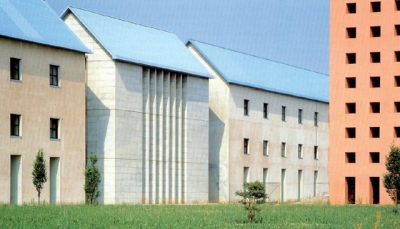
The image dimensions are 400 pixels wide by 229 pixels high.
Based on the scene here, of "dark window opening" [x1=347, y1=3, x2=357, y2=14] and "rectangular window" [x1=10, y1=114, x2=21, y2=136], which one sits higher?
"dark window opening" [x1=347, y1=3, x2=357, y2=14]

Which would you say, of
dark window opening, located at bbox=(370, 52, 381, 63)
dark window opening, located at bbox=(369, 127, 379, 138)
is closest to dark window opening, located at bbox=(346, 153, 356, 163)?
dark window opening, located at bbox=(369, 127, 379, 138)

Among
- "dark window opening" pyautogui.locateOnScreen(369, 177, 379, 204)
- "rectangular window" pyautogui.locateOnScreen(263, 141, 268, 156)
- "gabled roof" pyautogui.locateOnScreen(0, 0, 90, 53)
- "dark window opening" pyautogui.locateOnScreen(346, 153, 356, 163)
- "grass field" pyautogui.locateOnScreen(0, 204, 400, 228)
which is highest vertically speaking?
"gabled roof" pyautogui.locateOnScreen(0, 0, 90, 53)

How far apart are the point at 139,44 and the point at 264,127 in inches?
729

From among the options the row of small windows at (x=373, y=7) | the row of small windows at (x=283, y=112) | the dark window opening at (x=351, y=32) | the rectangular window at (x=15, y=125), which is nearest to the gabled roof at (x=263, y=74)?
the row of small windows at (x=283, y=112)

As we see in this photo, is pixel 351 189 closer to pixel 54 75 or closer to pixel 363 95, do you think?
pixel 363 95

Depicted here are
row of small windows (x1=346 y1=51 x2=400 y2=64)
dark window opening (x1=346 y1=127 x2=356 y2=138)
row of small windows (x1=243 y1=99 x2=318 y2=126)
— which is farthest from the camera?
row of small windows (x1=243 y1=99 x2=318 y2=126)

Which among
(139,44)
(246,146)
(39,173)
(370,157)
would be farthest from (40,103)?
(370,157)

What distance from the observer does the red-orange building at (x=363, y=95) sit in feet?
235

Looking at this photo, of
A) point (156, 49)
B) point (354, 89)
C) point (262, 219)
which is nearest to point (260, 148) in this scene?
point (354, 89)

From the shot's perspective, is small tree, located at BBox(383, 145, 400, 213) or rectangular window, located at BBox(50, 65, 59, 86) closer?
rectangular window, located at BBox(50, 65, 59, 86)

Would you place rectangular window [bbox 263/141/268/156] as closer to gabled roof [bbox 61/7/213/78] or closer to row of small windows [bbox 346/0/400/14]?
gabled roof [bbox 61/7/213/78]

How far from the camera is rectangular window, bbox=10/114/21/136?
54406mm

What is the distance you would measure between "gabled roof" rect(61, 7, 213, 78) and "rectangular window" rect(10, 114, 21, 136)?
30.5ft

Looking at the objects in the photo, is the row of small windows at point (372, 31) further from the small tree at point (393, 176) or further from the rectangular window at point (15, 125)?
the rectangular window at point (15, 125)
